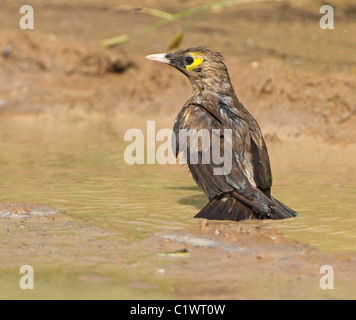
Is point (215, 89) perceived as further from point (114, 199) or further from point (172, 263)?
point (172, 263)

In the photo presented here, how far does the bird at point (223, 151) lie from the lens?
5336 mm

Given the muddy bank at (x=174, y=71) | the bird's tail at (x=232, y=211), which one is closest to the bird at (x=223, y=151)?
the bird's tail at (x=232, y=211)

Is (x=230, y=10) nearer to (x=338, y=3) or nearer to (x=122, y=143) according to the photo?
(x=338, y=3)

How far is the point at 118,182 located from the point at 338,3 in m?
7.90

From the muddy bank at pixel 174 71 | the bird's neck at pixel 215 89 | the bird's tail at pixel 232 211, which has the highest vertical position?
the muddy bank at pixel 174 71

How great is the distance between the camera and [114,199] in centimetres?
621

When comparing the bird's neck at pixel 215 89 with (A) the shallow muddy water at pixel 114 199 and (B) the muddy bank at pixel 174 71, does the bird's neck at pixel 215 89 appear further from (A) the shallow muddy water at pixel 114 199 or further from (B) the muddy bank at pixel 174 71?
(B) the muddy bank at pixel 174 71

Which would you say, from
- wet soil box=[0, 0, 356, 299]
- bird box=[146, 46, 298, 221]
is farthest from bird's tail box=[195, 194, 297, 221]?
wet soil box=[0, 0, 356, 299]

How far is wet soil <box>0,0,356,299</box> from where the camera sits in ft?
13.2

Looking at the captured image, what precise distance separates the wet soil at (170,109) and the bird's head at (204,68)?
3.66ft

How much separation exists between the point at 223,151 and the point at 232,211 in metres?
0.48

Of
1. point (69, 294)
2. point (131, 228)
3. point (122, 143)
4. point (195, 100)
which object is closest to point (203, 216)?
point (131, 228)

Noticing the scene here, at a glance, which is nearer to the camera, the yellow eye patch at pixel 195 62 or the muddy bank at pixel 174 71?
the yellow eye patch at pixel 195 62

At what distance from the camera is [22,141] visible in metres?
8.91
